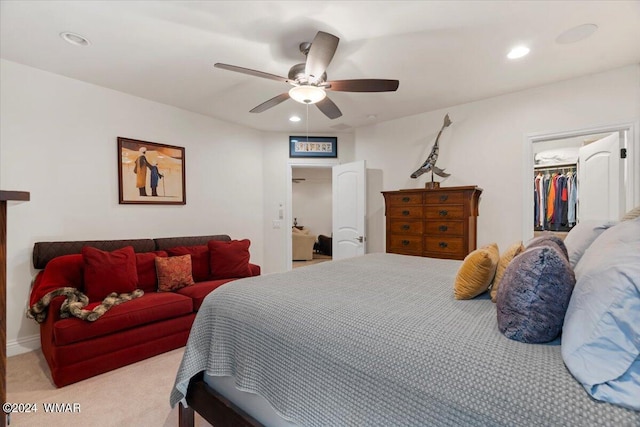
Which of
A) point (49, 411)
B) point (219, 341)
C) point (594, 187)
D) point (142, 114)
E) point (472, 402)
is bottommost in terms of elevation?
point (49, 411)

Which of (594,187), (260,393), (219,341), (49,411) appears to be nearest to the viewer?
(260,393)

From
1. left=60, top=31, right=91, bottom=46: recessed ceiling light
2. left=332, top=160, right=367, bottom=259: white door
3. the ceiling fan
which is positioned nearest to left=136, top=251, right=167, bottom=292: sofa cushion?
left=60, top=31, right=91, bottom=46: recessed ceiling light

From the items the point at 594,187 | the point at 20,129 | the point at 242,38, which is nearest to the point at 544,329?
the point at 242,38

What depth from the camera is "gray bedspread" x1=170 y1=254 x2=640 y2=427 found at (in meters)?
0.73

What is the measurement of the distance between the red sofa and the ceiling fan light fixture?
2.07 m

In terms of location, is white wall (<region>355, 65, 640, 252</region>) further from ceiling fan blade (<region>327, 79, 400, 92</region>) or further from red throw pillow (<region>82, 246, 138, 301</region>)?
red throw pillow (<region>82, 246, 138, 301</region>)

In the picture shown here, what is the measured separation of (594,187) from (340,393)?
386cm

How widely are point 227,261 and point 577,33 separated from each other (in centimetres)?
378

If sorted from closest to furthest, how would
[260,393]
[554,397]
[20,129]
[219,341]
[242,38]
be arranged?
[554,397]
[260,393]
[219,341]
[242,38]
[20,129]

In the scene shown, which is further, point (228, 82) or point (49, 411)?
point (228, 82)

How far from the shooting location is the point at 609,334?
2.31 ft

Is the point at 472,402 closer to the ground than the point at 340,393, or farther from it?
farther from it

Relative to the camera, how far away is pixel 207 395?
4.66 ft

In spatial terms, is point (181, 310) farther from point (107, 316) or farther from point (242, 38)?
point (242, 38)
